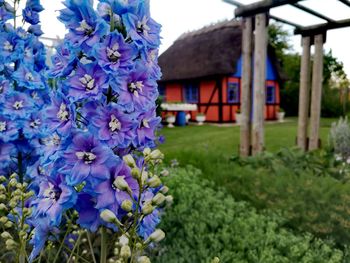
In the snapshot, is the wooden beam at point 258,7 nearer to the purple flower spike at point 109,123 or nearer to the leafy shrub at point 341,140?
the leafy shrub at point 341,140

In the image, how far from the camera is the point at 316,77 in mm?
6863

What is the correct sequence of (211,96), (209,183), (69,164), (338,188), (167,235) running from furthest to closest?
(211,96)
(209,183)
(338,188)
(167,235)
(69,164)

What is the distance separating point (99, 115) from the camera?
1058mm

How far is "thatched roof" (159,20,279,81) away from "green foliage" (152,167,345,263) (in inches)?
494

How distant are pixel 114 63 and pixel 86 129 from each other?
Answer: 200mm

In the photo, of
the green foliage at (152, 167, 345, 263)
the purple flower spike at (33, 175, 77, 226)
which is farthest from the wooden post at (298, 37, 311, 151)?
the purple flower spike at (33, 175, 77, 226)

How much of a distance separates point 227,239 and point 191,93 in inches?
600

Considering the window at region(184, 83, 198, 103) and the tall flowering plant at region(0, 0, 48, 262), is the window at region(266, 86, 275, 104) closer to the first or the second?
the window at region(184, 83, 198, 103)

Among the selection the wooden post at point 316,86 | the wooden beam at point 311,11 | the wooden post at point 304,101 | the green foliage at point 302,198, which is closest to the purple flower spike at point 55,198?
the green foliage at point 302,198

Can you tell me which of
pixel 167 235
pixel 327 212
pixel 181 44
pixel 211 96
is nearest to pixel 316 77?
pixel 327 212

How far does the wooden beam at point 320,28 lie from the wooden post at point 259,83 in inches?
64.4

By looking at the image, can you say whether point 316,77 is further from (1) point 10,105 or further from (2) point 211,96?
(2) point 211,96

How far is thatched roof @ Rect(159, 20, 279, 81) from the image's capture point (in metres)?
15.5

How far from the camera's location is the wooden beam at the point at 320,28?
6.37 m
